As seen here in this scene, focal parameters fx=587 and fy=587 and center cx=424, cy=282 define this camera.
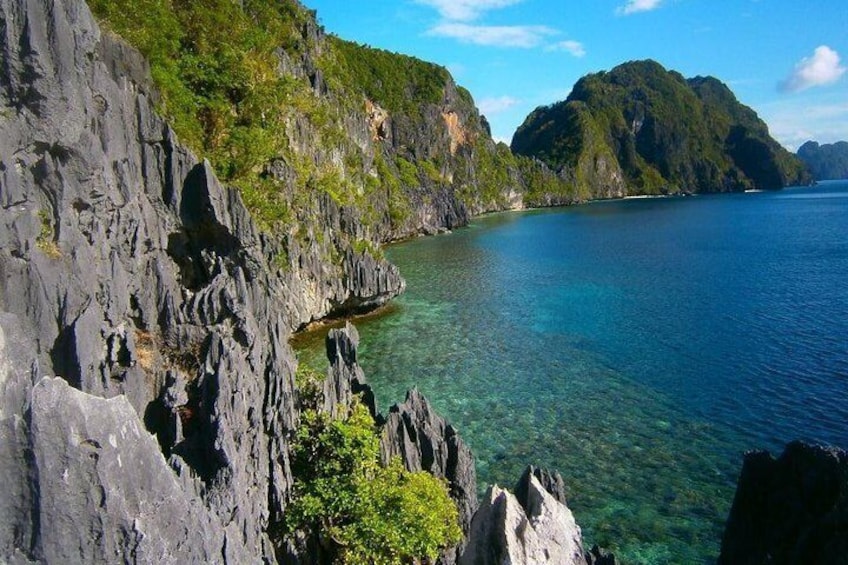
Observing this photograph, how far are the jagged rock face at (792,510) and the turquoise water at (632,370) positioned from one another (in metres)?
8.18

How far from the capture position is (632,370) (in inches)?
1446

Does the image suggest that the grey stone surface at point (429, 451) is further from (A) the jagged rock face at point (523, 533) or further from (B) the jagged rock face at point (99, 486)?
(B) the jagged rock face at point (99, 486)

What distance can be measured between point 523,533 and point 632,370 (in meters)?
28.1

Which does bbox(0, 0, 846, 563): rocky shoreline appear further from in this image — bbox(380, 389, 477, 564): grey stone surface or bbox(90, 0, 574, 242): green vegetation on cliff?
bbox(90, 0, 574, 242): green vegetation on cliff

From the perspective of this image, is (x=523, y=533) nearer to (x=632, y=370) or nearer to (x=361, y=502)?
(x=361, y=502)

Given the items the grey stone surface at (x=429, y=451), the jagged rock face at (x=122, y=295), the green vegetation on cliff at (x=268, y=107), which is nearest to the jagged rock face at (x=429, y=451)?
the grey stone surface at (x=429, y=451)

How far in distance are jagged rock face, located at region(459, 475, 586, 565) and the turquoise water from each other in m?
10.4

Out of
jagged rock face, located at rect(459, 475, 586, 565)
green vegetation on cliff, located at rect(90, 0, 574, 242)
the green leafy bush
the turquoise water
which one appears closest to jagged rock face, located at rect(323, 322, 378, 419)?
the green leafy bush

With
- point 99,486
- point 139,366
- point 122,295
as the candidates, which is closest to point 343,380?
point 139,366

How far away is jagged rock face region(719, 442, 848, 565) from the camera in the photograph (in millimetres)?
10680

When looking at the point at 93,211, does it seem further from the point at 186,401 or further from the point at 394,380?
the point at 394,380

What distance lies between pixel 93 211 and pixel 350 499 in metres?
14.4

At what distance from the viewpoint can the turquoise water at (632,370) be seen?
946 inches

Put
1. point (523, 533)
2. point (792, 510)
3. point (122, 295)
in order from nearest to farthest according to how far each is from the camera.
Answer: point (523, 533) < point (792, 510) < point (122, 295)
